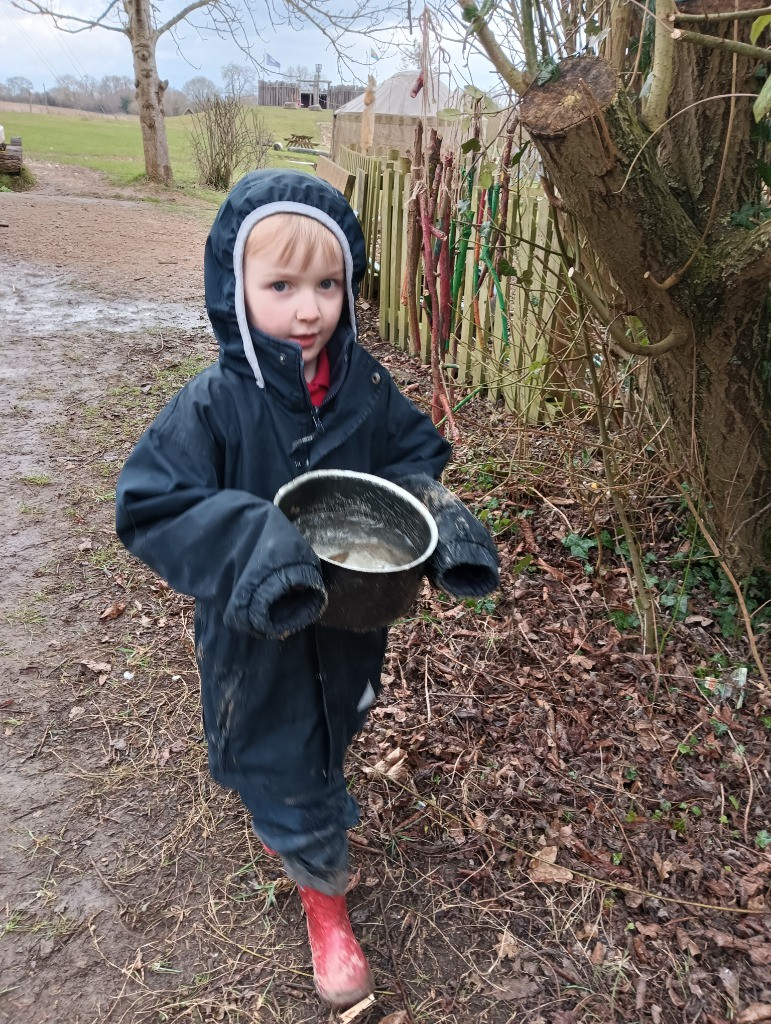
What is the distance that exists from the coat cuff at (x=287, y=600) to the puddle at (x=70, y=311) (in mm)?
6435

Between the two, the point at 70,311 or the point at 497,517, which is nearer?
the point at 497,517

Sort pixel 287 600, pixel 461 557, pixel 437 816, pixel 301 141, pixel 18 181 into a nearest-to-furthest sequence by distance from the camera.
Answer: pixel 287 600 < pixel 461 557 < pixel 437 816 < pixel 18 181 < pixel 301 141

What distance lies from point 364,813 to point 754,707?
4.52 feet

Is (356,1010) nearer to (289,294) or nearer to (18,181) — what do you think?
(289,294)

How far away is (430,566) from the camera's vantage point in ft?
4.62

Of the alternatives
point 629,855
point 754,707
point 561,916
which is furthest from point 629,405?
point 561,916

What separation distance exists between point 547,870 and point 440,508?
48.0 inches

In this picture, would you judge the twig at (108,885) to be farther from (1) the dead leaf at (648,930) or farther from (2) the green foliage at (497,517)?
(2) the green foliage at (497,517)

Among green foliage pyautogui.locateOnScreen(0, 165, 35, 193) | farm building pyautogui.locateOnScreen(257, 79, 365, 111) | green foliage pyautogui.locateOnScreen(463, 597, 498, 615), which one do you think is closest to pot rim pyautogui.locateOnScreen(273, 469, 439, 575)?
green foliage pyautogui.locateOnScreen(463, 597, 498, 615)

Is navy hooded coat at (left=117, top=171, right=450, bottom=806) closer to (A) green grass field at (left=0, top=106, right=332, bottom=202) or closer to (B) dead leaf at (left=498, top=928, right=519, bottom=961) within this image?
(B) dead leaf at (left=498, top=928, right=519, bottom=961)

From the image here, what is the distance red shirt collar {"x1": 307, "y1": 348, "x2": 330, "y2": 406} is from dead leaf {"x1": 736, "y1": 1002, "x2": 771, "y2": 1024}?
5.66ft

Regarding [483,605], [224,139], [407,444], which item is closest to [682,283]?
[407,444]

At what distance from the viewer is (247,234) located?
4.78 ft

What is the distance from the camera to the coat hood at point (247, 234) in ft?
4.75
